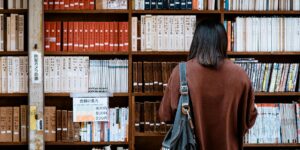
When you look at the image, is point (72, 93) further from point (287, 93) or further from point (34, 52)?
point (287, 93)

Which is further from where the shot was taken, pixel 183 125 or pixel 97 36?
pixel 97 36

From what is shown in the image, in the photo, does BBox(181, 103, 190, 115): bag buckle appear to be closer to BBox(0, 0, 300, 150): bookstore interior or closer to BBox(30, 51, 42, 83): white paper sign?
BBox(0, 0, 300, 150): bookstore interior

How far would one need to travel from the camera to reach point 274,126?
3.80 meters

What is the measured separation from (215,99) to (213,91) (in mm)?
44

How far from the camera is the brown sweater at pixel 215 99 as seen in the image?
2391mm

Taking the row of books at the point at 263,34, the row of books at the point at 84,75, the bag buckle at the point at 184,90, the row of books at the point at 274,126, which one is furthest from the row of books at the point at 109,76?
the bag buckle at the point at 184,90

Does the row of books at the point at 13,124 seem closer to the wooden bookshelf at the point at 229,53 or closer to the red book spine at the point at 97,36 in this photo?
the red book spine at the point at 97,36

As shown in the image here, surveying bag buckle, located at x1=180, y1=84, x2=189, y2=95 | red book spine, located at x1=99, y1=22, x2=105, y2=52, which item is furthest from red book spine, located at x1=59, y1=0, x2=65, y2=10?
bag buckle, located at x1=180, y1=84, x2=189, y2=95

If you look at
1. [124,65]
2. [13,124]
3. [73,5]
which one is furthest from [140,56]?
[13,124]

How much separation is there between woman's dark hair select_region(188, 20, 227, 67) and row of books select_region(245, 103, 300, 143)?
4.98ft

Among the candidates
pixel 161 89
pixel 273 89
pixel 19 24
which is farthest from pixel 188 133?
pixel 19 24

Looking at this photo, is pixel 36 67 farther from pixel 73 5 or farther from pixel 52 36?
pixel 73 5

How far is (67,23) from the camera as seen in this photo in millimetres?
3744

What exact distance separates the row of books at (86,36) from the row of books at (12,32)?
213 millimetres
